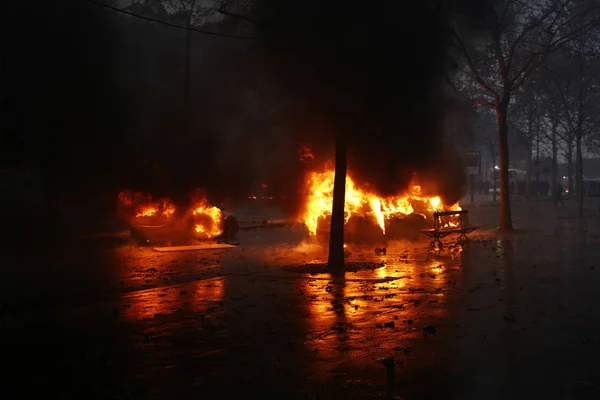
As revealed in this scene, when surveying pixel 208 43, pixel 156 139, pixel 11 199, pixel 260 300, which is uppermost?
pixel 208 43

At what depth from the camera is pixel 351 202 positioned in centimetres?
2083

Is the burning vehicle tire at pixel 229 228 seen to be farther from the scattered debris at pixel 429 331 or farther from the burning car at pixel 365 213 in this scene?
the scattered debris at pixel 429 331

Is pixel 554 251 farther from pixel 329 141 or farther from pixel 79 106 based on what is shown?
pixel 79 106

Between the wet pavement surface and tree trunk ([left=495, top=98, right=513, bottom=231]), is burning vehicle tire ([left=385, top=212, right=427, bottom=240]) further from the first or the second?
the wet pavement surface

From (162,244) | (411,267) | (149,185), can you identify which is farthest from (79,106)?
(411,267)

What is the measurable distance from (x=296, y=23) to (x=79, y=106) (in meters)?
11.1

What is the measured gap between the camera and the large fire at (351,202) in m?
20.7

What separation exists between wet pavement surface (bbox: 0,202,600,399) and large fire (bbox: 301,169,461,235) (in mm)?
4587

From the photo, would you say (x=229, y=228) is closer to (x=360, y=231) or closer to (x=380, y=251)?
(x=360, y=231)

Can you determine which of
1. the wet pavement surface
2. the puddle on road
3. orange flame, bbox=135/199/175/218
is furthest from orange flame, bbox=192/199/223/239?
the puddle on road

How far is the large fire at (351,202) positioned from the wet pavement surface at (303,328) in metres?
4.59

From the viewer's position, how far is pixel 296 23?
1353 centimetres

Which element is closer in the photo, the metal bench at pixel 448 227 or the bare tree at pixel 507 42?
the metal bench at pixel 448 227

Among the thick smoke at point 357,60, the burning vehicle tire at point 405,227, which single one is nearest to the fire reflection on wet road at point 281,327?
the thick smoke at point 357,60
